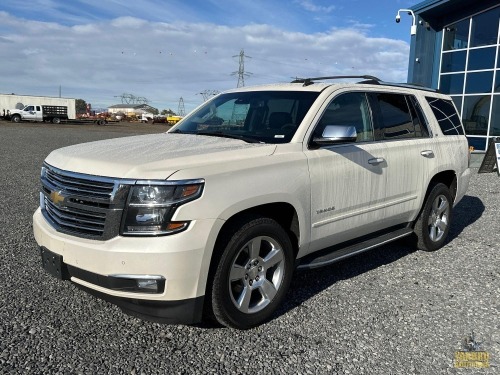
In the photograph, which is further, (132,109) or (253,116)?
(132,109)

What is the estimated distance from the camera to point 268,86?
4.63 m

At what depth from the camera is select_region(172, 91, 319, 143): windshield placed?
3.82 metres

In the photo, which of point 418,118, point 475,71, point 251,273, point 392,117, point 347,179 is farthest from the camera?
point 475,71

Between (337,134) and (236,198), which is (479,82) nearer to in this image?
(337,134)

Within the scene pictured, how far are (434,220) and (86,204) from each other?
4.05 meters

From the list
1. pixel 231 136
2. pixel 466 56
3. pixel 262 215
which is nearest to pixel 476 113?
pixel 466 56

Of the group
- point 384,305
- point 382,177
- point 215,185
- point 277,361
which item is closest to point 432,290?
point 384,305

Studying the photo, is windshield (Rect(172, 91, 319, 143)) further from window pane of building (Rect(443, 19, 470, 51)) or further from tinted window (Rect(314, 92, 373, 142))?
window pane of building (Rect(443, 19, 470, 51))

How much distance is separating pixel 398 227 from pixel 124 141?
2.99 m

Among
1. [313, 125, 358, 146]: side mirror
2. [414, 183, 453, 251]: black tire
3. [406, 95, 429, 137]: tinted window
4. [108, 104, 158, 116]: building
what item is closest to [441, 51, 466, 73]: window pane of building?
[414, 183, 453, 251]: black tire

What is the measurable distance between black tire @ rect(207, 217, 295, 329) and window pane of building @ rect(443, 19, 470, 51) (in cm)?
1775

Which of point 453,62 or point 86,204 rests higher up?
point 453,62

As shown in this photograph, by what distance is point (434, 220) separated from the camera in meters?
5.32

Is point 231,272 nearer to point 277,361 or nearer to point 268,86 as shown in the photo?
point 277,361
